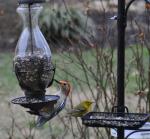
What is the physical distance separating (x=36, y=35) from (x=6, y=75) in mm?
9825

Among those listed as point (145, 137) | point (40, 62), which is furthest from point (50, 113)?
point (145, 137)

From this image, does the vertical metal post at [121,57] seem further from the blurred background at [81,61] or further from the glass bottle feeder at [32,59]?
the blurred background at [81,61]

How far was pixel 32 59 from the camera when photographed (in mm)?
4109

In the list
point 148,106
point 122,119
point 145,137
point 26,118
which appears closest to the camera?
point 122,119

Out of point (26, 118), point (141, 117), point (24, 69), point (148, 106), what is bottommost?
point (26, 118)

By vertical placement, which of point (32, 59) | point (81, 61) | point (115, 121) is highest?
point (32, 59)

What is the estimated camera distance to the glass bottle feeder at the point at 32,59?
13.3 ft

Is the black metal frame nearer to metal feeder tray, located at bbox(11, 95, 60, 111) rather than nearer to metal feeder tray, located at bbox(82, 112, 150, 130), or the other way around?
metal feeder tray, located at bbox(82, 112, 150, 130)

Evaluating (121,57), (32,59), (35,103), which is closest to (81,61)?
(32,59)

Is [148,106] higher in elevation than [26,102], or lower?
lower

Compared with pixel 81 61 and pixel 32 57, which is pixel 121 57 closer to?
pixel 32 57

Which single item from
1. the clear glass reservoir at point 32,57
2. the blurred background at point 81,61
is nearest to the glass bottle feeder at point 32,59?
the clear glass reservoir at point 32,57

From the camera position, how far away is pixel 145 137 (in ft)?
15.3

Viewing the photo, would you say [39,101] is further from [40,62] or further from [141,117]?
[141,117]
